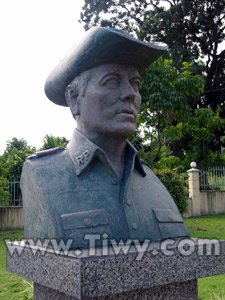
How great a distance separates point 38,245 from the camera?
7.56 feet

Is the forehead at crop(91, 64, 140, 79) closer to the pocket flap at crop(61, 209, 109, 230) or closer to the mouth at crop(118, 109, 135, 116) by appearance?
the mouth at crop(118, 109, 135, 116)

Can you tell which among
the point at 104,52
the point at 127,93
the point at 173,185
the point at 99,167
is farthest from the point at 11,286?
the point at 173,185

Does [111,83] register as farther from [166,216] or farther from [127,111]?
[166,216]

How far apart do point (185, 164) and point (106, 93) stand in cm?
1432

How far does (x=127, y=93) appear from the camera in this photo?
95.7 inches

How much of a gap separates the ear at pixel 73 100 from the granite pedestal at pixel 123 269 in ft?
3.24

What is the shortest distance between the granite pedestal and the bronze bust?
0.17m

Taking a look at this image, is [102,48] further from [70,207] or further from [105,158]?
[70,207]

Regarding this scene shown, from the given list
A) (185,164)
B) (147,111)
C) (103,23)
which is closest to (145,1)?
(103,23)

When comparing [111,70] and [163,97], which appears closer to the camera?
[111,70]

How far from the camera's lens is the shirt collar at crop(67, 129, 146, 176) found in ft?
7.85

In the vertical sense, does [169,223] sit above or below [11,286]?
above

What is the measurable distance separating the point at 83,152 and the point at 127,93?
0.50 m

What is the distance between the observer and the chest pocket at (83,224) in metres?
2.12
